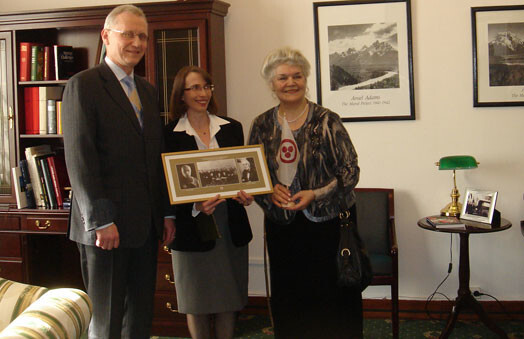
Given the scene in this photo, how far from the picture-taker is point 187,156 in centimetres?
233

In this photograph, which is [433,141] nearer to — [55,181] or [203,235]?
[203,235]

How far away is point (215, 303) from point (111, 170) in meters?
0.78

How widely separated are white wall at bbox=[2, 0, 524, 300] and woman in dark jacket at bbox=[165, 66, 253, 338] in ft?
4.59

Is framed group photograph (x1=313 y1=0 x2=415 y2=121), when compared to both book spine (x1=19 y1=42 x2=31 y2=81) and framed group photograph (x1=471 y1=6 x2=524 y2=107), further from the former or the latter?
book spine (x1=19 y1=42 x2=31 y2=81)

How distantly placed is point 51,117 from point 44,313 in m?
2.57

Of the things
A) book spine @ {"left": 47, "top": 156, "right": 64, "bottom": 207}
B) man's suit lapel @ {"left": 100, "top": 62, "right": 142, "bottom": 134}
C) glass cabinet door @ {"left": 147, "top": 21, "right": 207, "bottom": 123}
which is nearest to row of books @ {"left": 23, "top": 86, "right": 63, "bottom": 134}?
book spine @ {"left": 47, "top": 156, "right": 64, "bottom": 207}

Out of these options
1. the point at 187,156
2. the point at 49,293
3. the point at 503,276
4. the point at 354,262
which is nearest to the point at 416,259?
the point at 503,276

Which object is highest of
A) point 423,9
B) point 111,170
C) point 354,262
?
point 423,9

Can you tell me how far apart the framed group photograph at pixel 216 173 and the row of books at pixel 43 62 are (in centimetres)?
183

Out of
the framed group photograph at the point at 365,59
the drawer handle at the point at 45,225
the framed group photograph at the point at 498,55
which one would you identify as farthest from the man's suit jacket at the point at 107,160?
the framed group photograph at the point at 498,55

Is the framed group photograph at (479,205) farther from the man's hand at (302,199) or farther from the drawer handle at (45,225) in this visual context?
the drawer handle at (45,225)

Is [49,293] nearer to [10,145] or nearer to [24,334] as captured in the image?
[24,334]

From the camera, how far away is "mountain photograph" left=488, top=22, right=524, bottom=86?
350cm

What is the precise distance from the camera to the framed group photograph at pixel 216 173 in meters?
2.31
